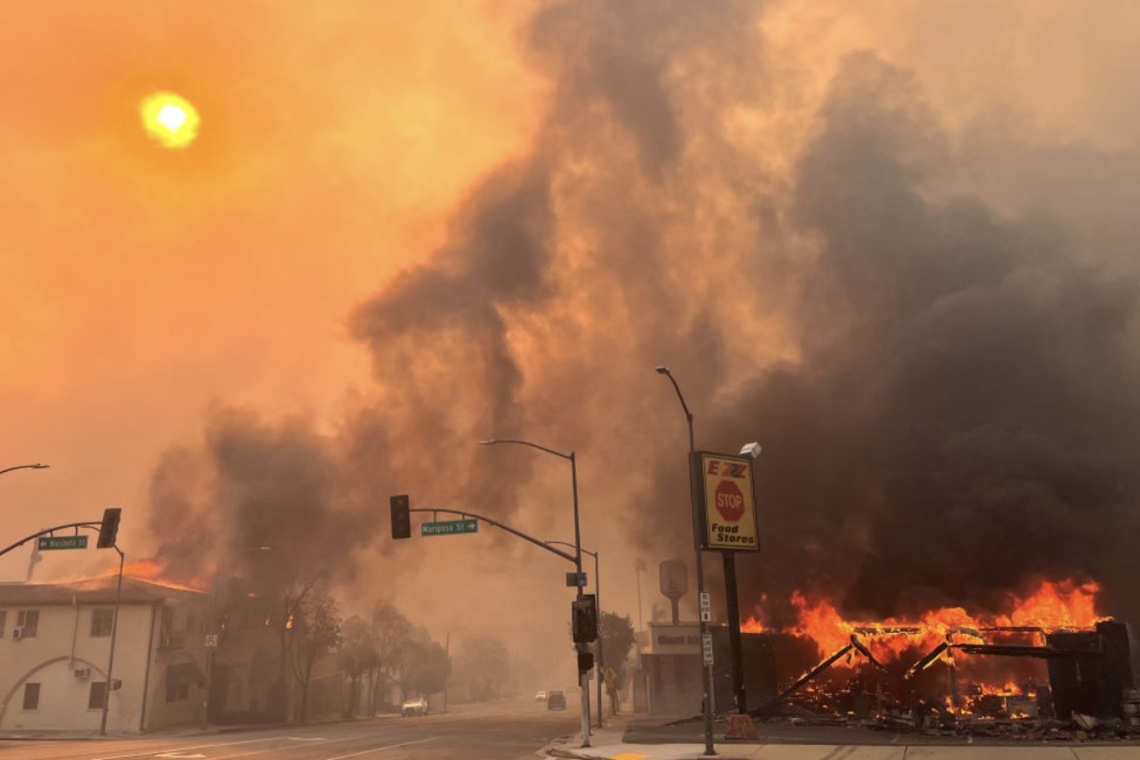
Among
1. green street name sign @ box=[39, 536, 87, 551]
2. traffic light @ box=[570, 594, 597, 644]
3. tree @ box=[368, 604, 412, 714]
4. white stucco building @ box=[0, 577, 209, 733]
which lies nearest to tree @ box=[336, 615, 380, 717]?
tree @ box=[368, 604, 412, 714]

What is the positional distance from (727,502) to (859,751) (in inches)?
321

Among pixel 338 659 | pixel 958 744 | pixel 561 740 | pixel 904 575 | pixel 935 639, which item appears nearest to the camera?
pixel 958 744

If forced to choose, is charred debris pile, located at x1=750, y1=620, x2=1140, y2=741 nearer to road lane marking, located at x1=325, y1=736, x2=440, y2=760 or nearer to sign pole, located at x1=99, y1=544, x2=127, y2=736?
road lane marking, located at x1=325, y1=736, x2=440, y2=760

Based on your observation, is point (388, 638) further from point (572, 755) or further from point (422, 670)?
point (572, 755)

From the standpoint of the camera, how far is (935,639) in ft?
131

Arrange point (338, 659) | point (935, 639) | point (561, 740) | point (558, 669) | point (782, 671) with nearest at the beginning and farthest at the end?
1. point (561, 740)
2. point (935, 639)
3. point (782, 671)
4. point (338, 659)
5. point (558, 669)

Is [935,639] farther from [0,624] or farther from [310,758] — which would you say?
[0,624]

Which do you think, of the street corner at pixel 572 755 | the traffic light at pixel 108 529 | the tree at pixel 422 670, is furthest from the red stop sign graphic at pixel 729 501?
the tree at pixel 422 670

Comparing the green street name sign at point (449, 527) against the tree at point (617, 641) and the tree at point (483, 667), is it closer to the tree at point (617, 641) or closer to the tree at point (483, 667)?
the tree at point (617, 641)

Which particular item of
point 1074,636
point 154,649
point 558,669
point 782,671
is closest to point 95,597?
point 154,649

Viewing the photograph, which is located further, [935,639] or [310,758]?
[935,639]

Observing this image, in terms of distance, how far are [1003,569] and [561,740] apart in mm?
24556

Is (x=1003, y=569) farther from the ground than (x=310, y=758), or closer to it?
farther from the ground

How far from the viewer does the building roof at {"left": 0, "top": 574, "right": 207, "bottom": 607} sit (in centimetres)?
4715
